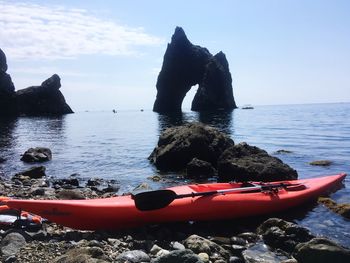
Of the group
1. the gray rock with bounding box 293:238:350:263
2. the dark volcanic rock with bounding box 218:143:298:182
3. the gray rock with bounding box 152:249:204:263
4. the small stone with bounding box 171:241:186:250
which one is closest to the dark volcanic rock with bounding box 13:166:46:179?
the dark volcanic rock with bounding box 218:143:298:182

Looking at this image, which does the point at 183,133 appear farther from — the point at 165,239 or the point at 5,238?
the point at 5,238

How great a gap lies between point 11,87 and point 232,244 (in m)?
73.1

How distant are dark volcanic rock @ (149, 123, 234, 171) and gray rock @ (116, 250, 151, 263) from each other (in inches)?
378

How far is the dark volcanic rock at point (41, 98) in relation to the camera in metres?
84.8

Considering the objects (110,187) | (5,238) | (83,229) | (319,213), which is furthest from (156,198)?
(110,187)

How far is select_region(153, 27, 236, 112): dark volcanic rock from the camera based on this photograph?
90938mm

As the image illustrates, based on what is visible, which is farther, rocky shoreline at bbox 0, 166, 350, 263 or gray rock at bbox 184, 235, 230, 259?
gray rock at bbox 184, 235, 230, 259

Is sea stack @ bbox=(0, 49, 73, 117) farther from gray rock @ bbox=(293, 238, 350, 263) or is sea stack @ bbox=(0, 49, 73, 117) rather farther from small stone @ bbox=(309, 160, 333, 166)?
gray rock @ bbox=(293, 238, 350, 263)

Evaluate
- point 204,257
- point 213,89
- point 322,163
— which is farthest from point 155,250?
point 213,89

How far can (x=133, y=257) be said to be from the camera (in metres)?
5.38

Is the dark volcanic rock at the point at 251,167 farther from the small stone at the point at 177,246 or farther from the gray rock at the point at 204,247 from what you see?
the small stone at the point at 177,246

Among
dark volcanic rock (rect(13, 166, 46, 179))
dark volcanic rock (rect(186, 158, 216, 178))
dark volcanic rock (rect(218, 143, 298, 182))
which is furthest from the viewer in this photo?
dark volcanic rock (rect(13, 166, 46, 179))

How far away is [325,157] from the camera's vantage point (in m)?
17.4

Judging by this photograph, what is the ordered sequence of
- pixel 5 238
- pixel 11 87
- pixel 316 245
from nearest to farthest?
pixel 316 245 → pixel 5 238 → pixel 11 87
